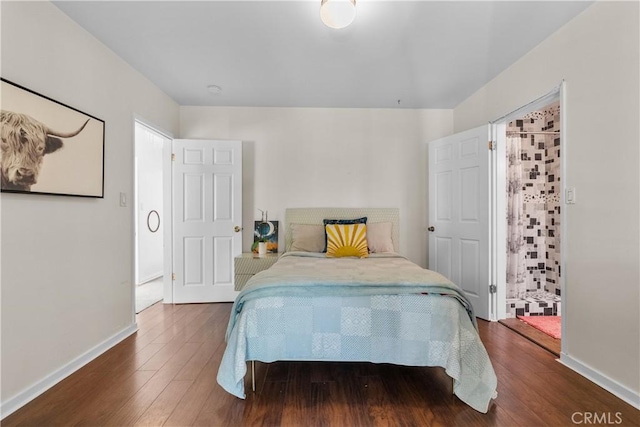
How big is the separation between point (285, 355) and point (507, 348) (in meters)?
1.85

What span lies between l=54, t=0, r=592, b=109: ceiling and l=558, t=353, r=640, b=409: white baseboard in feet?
7.82

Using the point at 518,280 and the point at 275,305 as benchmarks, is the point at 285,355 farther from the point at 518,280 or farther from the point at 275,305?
the point at 518,280

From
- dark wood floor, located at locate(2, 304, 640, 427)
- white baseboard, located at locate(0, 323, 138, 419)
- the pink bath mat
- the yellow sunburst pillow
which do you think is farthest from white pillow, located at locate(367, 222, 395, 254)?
white baseboard, located at locate(0, 323, 138, 419)

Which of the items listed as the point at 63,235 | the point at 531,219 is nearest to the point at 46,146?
the point at 63,235

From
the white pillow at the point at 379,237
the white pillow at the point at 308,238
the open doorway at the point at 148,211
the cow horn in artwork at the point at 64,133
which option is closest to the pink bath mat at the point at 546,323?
the white pillow at the point at 379,237

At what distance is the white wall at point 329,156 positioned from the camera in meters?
3.71

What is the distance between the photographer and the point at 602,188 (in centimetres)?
184

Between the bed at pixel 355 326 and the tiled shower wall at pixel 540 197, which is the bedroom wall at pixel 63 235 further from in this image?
the tiled shower wall at pixel 540 197

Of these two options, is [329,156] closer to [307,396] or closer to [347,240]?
[347,240]

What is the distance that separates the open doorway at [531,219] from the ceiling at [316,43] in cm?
94

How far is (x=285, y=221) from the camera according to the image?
3719mm

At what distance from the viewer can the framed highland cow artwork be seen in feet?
5.24

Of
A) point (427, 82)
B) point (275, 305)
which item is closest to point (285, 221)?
point (275, 305)

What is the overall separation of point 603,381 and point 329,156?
3112 mm
